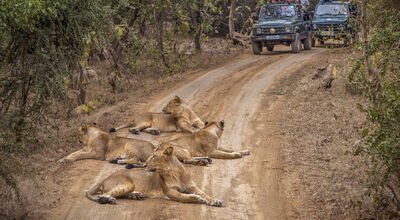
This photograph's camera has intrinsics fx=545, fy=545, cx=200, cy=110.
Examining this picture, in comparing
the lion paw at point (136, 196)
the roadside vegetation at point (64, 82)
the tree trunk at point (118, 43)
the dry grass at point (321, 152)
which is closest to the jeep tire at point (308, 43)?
the dry grass at point (321, 152)

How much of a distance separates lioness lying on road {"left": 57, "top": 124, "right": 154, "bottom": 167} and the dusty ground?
0.23 metres

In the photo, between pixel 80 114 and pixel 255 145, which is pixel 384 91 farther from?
pixel 80 114

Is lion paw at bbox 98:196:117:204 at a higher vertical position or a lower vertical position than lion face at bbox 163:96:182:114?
lower

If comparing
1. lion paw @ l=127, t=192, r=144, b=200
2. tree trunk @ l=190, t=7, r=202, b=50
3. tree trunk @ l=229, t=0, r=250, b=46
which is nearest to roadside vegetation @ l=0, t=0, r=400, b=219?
lion paw @ l=127, t=192, r=144, b=200

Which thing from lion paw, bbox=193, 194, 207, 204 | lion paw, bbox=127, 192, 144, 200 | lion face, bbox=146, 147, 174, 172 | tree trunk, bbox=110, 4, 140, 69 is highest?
tree trunk, bbox=110, 4, 140, 69

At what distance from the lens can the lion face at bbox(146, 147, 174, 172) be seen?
7863 millimetres

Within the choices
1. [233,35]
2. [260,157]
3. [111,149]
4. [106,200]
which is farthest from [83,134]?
[233,35]

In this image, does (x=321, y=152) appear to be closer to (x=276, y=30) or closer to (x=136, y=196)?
(x=136, y=196)

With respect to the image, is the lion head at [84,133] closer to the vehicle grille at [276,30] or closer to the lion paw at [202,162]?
the lion paw at [202,162]

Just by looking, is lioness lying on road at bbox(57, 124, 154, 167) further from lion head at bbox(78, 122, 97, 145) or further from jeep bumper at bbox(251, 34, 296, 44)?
jeep bumper at bbox(251, 34, 296, 44)

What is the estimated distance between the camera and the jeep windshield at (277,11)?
25.5 metres

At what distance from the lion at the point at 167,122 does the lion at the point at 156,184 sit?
3.87m

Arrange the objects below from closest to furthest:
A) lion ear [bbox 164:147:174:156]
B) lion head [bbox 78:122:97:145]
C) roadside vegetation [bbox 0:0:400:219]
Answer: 1. roadside vegetation [bbox 0:0:400:219]
2. lion ear [bbox 164:147:174:156]
3. lion head [bbox 78:122:97:145]

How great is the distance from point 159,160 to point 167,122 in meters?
4.21
